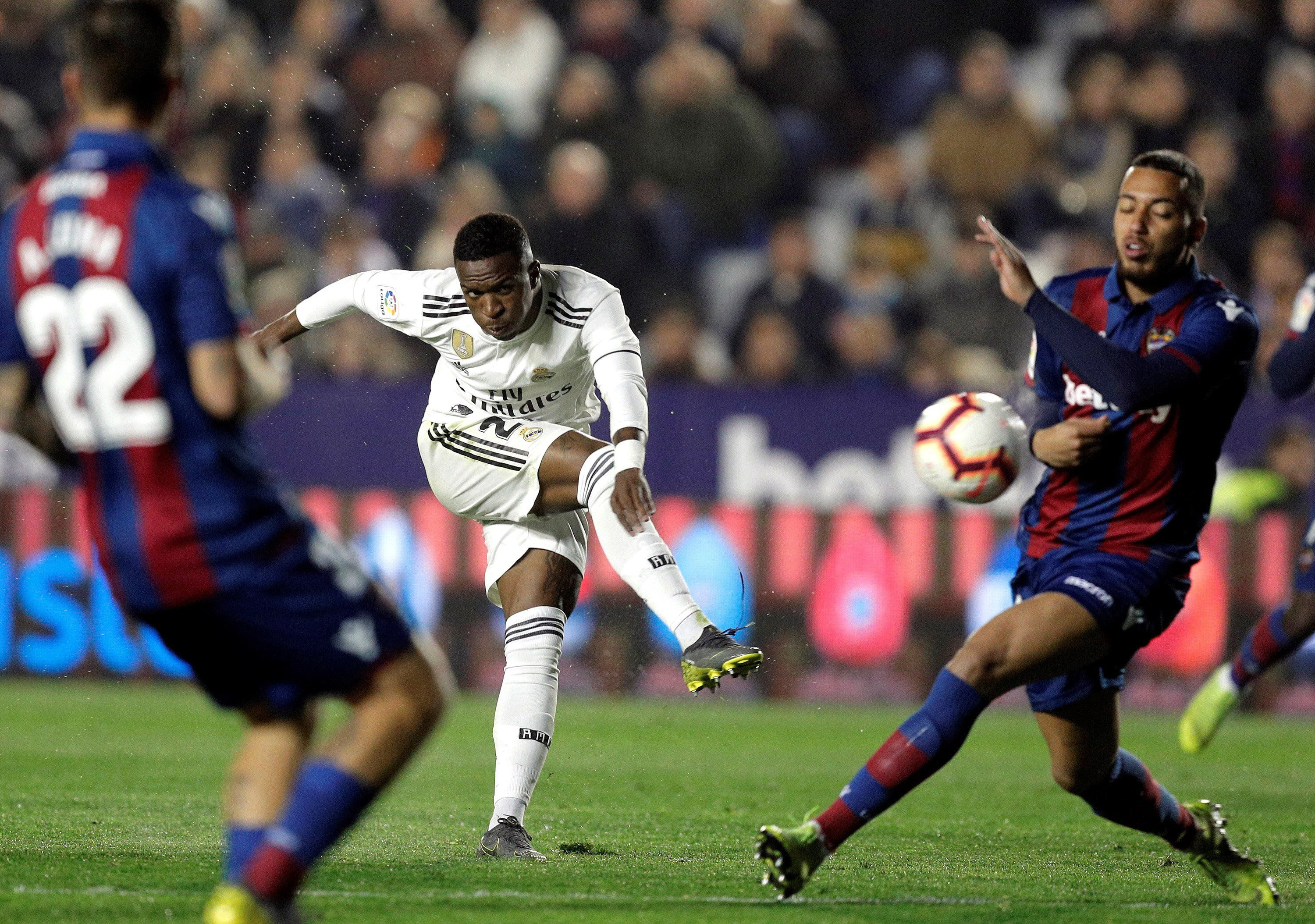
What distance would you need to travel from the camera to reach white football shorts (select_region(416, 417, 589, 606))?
19.8 ft

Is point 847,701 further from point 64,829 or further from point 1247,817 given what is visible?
Answer: point 64,829

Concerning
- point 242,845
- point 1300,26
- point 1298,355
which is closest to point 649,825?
point 1298,355

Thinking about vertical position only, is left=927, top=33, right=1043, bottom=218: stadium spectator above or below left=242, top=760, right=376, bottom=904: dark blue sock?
above

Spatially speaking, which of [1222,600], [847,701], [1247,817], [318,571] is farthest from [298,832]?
[1222,600]

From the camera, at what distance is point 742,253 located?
1416 cm

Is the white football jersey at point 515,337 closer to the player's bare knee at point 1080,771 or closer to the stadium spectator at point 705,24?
the player's bare knee at point 1080,771

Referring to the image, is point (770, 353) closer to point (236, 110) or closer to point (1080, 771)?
point (236, 110)

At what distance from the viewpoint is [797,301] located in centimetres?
1320

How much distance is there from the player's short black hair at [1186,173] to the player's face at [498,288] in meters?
1.99

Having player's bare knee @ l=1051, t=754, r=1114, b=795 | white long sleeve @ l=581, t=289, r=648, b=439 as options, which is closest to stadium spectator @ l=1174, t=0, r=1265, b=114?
white long sleeve @ l=581, t=289, r=648, b=439

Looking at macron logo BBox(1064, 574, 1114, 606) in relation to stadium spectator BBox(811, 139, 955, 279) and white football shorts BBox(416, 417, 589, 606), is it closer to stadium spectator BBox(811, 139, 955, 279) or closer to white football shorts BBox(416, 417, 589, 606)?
white football shorts BBox(416, 417, 589, 606)

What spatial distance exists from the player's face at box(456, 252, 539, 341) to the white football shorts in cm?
41

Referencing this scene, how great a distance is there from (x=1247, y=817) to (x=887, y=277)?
279 inches

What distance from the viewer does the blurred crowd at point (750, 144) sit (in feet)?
41.4
